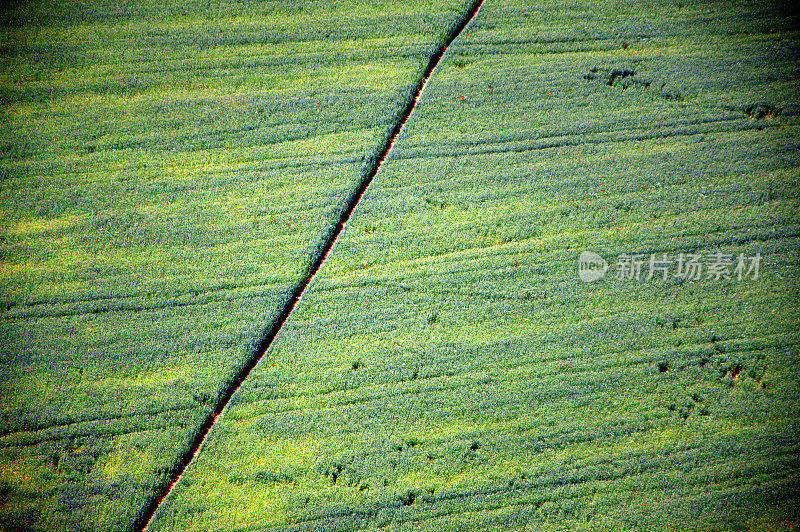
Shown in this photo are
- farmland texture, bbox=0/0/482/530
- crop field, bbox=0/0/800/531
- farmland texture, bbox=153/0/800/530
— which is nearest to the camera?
farmland texture, bbox=153/0/800/530

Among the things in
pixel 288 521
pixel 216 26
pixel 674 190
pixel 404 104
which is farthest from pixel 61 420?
pixel 674 190

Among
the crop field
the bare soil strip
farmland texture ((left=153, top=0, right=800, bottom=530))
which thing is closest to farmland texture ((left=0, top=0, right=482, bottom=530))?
the crop field

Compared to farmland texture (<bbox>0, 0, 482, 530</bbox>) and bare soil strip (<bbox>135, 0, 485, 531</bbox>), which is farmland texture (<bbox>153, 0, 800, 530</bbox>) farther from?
farmland texture (<bbox>0, 0, 482, 530</bbox>)

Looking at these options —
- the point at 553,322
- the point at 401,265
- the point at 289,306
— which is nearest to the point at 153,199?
the point at 289,306

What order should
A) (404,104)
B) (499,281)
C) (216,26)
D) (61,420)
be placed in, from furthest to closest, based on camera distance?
1. (216,26)
2. (404,104)
3. (499,281)
4. (61,420)

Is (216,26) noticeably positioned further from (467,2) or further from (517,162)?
(517,162)

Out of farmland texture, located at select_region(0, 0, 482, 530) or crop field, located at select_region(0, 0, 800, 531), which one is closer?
crop field, located at select_region(0, 0, 800, 531)

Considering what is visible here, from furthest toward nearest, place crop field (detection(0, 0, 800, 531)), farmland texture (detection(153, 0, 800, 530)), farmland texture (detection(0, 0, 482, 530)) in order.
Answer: farmland texture (detection(0, 0, 482, 530)) < crop field (detection(0, 0, 800, 531)) < farmland texture (detection(153, 0, 800, 530))
